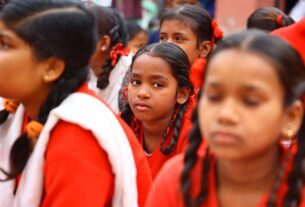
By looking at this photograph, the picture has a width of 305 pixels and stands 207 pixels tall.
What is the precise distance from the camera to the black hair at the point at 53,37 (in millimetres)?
2008

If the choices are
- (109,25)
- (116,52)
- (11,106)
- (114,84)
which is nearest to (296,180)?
(11,106)

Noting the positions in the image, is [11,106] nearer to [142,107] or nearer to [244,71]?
[142,107]

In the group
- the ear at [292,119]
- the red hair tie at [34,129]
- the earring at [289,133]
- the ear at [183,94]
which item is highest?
the ear at [292,119]

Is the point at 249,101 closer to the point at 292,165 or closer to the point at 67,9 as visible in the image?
the point at 292,165

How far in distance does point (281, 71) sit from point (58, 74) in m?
0.81

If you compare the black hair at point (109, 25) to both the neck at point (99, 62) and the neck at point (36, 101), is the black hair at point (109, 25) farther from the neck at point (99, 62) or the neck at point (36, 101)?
the neck at point (36, 101)

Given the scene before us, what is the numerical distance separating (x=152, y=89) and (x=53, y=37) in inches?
35.7

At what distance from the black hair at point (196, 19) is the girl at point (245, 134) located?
6.80 feet

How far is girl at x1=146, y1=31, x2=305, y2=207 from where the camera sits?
58.0 inches

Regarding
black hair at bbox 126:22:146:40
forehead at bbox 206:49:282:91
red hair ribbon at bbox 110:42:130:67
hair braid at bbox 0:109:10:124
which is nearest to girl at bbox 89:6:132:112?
red hair ribbon at bbox 110:42:130:67

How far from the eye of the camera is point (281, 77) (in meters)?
1.52

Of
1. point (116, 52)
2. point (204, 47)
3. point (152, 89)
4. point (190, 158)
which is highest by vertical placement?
point (190, 158)

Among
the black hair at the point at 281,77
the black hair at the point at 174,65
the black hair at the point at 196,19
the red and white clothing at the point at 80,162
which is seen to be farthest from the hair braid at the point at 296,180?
the black hair at the point at 196,19

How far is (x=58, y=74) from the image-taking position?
2.05 meters
